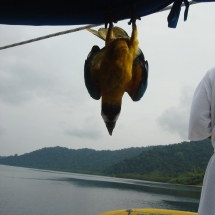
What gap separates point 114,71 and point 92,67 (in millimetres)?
127

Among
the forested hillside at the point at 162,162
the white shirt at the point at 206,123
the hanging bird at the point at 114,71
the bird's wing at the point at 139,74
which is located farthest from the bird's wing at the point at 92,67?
the forested hillside at the point at 162,162

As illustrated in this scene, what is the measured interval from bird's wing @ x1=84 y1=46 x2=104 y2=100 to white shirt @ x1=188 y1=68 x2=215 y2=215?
1.84 ft

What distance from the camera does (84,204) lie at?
811 inches

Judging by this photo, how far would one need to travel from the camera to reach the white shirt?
130 cm

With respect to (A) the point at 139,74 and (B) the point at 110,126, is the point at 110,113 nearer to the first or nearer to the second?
(B) the point at 110,126

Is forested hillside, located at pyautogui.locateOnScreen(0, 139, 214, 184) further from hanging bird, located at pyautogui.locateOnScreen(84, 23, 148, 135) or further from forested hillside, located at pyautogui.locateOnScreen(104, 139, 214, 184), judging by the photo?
hanging bird, located at pyautogui.locateOnScreen(84, 23, 148, 135)

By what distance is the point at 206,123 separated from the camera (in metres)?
1.34

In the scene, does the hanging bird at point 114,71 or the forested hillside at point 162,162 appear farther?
the forested hillside at point 162,162

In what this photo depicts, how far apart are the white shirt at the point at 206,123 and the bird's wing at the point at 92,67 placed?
0.56 metres

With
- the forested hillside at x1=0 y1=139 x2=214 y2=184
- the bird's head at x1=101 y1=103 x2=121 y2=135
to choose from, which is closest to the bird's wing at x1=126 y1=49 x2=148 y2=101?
the bird's head at x1=101 y1=103 x2=121 y2=135

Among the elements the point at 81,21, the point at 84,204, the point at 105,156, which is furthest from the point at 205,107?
the point at 105,156

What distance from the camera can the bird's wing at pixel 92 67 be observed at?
1.03 meters

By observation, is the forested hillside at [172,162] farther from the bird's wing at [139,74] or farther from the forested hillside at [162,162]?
the bird's wing at [139,74]

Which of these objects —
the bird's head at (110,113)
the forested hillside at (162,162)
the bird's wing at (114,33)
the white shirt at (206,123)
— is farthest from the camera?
the forested hillside at (162,162)
